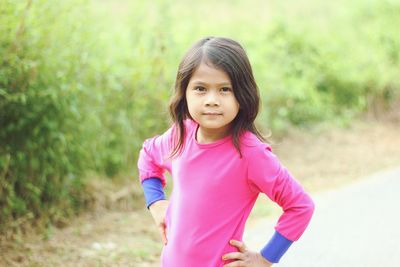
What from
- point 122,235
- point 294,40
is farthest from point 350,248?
point 294,40

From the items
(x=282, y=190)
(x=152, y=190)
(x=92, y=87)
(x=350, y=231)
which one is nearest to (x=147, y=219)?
(x=92, y=87)

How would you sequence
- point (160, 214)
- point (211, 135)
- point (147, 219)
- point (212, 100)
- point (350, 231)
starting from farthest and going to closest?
point (147, 219)
point (350, 231)
point (160, 214)
point (211, 135)
point (212, 100)

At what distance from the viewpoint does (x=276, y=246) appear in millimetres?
2492

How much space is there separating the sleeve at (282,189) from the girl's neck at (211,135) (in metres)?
0.19

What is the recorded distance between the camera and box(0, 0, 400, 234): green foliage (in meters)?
4.20

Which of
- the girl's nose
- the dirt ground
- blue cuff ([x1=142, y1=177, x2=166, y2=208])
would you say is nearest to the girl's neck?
the girl's nose

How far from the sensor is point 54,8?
4.42 meters

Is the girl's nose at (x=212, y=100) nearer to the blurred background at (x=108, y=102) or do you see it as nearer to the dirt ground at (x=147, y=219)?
the blurred background at (x=108, y=102)

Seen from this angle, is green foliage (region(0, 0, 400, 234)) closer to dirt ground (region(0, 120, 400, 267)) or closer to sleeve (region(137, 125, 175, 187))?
dirt ground (region(0, 120, 400, 267))

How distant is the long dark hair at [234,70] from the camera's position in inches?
96.8

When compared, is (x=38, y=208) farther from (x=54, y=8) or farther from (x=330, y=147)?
(x=330, y=147)

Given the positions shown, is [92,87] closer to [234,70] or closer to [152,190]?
[152,190]

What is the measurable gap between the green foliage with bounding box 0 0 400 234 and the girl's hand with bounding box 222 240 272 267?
1.95 meters

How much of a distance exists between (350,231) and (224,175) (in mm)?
2672
